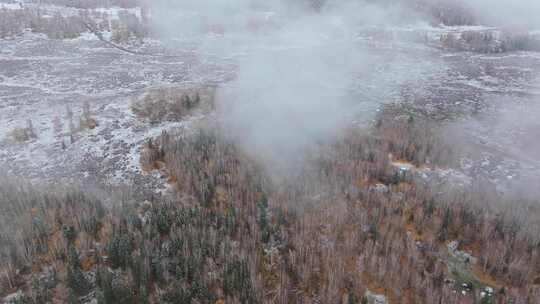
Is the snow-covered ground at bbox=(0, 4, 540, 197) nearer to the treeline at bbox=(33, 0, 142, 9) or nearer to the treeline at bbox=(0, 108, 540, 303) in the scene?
the treeline at bbox=(0, 108, 540, 303)

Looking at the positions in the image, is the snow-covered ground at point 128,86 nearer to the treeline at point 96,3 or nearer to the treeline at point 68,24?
the treeline at point 68,24

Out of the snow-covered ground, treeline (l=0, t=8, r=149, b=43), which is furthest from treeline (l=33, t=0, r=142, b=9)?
the snow-covered ground

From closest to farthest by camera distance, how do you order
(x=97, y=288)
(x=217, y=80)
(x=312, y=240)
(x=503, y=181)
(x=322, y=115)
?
(x=97, y=288)
(x=312, y=240)
(x=503, y=181)
(x=322, y=115)
(x=217, y=80)

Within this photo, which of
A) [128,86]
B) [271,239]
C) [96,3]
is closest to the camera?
[271,239]

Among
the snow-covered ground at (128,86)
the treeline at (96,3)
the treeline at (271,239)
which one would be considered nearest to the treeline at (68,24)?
the snow-covered ground at (128,86)

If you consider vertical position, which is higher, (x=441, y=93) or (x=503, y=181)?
(x=441, y=93)

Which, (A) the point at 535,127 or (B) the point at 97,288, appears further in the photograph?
(A) the point at 535,127

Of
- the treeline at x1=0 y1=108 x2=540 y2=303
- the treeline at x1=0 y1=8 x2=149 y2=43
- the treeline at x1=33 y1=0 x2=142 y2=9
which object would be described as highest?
the treeline at x1=33 y1=0 x2=142 y2=9

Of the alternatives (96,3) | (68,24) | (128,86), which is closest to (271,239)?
(128,86)

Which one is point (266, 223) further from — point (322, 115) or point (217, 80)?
point (217, 80)

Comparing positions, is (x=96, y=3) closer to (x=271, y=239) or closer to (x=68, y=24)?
(x=68, y=24)

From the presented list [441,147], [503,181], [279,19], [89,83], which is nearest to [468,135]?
[441,147]
